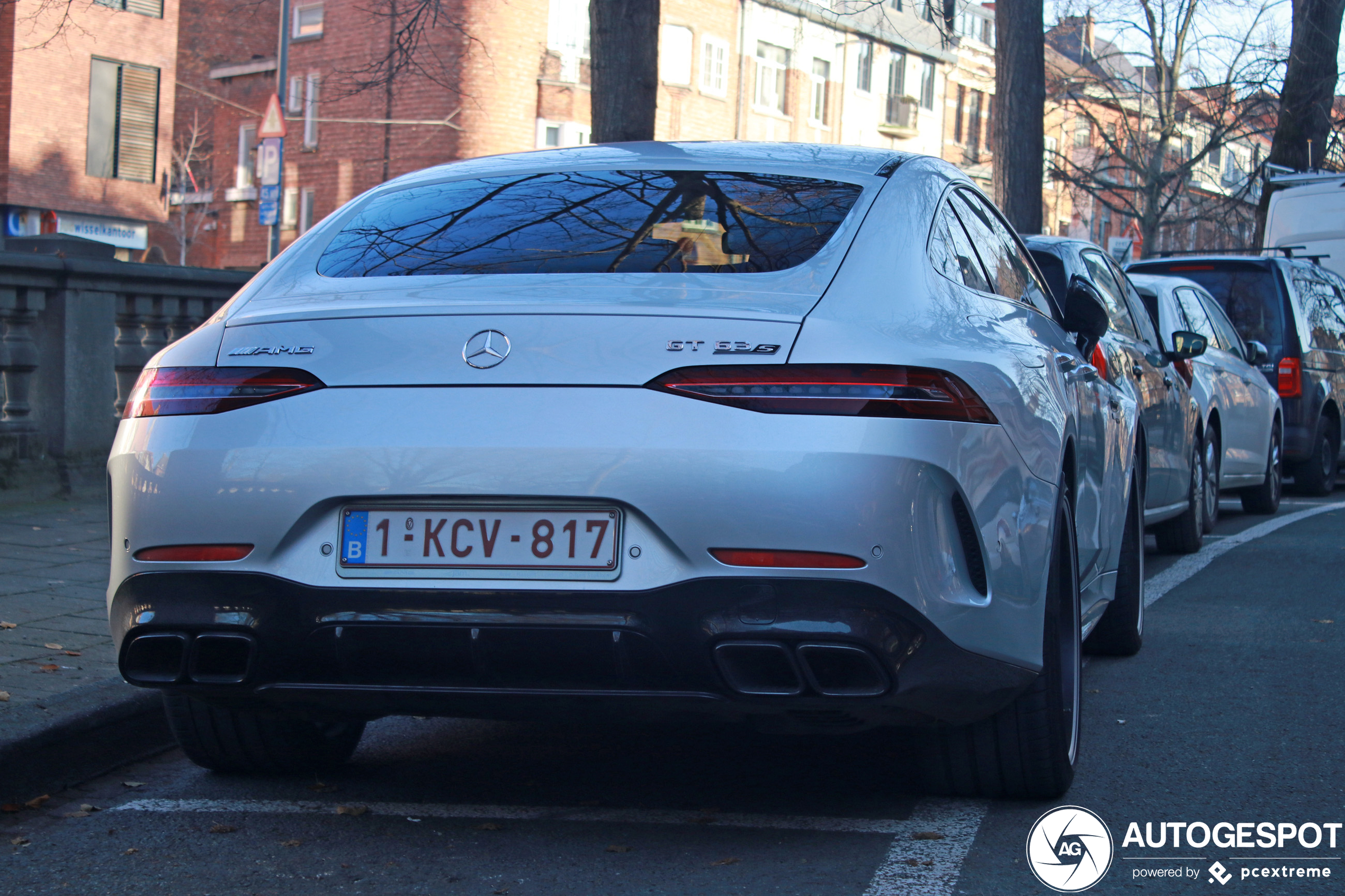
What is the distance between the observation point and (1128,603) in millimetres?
5891

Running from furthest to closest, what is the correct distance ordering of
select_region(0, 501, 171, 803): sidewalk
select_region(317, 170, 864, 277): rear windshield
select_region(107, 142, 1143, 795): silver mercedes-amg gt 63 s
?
select_region(0, 501, 171, 803): sidewalk → select_region(317, 170, 864, 277): rear windshield → select_region(107, 142, 1143, 795): silver mercedes-amg gt 63 s

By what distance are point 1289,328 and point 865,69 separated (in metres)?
37.0

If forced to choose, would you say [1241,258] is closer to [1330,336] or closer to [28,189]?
[1330,336]

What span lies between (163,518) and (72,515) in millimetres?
6030

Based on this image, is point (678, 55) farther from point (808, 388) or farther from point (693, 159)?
point (808, 388)

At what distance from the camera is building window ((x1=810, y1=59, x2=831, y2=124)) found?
4594 centimetres

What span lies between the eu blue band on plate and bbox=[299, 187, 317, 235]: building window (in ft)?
127

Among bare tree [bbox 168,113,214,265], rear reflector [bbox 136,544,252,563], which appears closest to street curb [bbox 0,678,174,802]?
rear reflector [bbox 136,544,252,563]

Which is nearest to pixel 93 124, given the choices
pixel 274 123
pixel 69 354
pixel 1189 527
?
pixel 274 123

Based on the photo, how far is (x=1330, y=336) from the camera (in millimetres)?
14266

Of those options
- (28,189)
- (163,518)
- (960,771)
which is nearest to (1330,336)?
(960,771)

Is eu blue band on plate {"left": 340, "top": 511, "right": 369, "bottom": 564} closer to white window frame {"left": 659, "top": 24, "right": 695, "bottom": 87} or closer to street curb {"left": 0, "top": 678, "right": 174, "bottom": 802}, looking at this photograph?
street curb {"left": 0, "top": 678, "right": 174, "bottom": 802}

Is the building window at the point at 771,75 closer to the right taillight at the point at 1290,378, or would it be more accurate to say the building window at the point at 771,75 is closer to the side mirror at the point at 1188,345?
the right taillight at the point at 1290,378

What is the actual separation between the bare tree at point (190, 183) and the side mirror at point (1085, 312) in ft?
143
